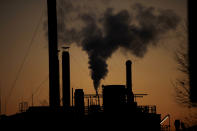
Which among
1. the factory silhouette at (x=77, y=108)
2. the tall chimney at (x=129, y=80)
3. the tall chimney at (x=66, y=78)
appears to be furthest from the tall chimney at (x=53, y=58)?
the tall chimney at (x=129, y=80)

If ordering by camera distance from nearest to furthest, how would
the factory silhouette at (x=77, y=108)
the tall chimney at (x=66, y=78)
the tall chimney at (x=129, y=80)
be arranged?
the factory silhouette at (x=77, y=108) < the tall chimney at (x=66, y=78) < the tall chimney at (x=129, y=80)

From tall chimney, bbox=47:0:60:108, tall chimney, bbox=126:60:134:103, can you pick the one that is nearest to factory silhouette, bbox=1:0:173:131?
tall chimney, bbox=47:0:60:108

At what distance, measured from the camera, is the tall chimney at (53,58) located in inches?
792

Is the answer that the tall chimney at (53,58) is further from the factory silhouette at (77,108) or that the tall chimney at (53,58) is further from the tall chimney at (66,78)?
the tall chimney at (66,78)

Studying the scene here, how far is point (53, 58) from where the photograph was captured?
65.9ft

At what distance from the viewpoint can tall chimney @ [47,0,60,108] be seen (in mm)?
20125

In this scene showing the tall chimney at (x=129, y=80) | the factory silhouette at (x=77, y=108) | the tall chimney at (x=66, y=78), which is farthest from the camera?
the tall chimney at (x=129, y=80)

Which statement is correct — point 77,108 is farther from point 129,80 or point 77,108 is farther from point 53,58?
point 129,80

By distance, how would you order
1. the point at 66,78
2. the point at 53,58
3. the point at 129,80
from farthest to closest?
the point at 129,80 → the point at 66,78 → the point at 53,58

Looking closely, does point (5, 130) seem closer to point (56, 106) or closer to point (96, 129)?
point (56, 106)

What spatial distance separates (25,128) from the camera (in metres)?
18.5

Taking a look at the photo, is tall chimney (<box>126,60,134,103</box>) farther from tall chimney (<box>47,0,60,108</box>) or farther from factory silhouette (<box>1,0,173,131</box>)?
tall chimney (<box>47,0,60,108</box>)

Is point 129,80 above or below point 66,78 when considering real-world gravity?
below

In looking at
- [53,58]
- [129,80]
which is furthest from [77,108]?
[129,80]
